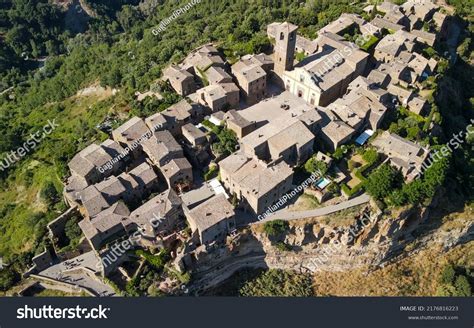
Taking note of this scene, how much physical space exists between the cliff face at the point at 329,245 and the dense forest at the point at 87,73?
14115 millimetres

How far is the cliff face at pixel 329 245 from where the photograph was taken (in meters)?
62.3

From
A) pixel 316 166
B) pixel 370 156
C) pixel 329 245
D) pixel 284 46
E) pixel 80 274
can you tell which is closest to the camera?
pixel 80 274

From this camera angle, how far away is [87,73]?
11931cm

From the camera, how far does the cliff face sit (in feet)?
204

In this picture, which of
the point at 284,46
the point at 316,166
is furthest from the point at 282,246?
the point at 284,46

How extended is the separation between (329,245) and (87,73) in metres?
87.8

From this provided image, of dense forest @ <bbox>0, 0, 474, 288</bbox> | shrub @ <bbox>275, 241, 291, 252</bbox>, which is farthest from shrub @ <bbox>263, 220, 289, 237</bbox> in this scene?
dense forest @ <bbox>0, 0, 474, 288</bbox>

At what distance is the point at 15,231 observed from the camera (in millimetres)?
71500

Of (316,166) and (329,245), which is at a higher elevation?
(316,166)

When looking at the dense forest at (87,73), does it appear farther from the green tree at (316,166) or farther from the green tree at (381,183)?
the green tree at (316,166)

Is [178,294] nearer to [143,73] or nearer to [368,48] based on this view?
[143,73]

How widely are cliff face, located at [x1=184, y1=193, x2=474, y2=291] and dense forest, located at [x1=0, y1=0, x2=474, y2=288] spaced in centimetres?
1411

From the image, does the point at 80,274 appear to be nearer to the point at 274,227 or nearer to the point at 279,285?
the point at 274,227

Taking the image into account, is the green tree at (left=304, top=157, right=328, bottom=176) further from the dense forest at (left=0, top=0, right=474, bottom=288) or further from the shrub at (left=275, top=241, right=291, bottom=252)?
the dense forest at (left=0, top=0, right=474, bottom=288)
